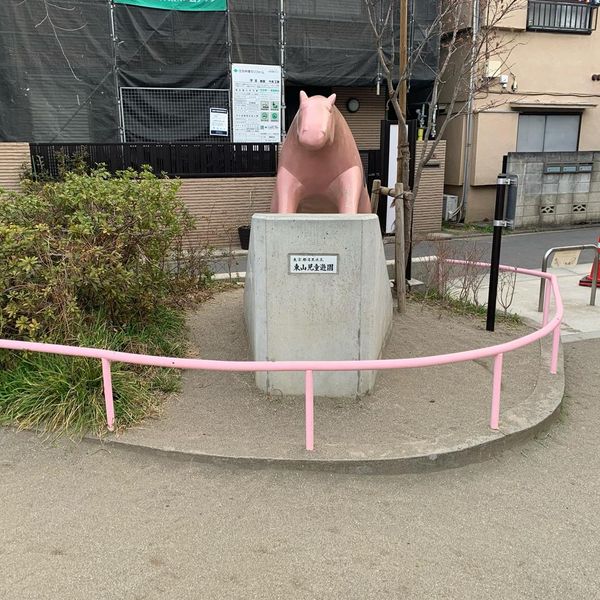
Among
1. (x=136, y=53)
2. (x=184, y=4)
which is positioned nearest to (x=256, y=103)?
(x=184, y=4)

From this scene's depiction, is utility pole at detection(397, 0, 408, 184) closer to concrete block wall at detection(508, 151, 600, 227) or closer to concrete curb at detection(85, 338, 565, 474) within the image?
concrete curb at detection(85, 338, 565, 474)

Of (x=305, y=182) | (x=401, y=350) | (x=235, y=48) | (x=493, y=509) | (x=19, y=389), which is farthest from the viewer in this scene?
(x=235, y=48)

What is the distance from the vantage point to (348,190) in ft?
16.1


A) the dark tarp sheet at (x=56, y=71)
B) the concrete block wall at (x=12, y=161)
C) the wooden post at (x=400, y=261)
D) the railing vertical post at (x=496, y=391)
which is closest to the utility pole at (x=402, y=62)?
the wooden post at (x=400, y=261)

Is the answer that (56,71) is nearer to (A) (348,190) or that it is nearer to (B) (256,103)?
(B) (256,103)

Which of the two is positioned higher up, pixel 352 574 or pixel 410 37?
pixel 410 37

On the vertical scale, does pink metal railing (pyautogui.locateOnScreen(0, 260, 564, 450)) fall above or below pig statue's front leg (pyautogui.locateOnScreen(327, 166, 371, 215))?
below

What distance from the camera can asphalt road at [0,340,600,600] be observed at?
2623mm

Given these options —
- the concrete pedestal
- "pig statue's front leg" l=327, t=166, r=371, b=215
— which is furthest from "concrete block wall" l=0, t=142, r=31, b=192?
the concrete pedestal

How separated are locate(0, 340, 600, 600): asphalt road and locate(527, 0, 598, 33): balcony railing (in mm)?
14019

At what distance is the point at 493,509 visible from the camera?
10.5 ft

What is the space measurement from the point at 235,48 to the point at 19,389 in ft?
33.3

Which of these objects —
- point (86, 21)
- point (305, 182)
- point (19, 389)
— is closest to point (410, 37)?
point (86, 21)

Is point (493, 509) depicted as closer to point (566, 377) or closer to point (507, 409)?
point (507, 409)
